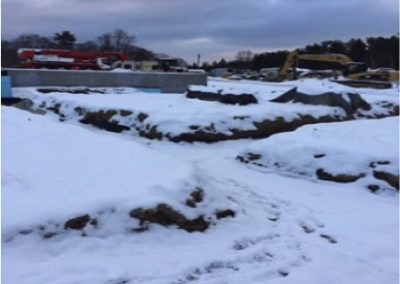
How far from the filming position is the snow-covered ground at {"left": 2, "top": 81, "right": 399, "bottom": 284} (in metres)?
3.69

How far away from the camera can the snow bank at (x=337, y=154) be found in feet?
21.9

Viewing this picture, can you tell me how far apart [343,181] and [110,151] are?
10.0ft

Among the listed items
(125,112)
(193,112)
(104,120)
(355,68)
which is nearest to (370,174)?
(193,112)

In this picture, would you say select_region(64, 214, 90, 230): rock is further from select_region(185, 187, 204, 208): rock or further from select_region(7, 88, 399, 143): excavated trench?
select_region(7, 88, 399, 143): excavated trench

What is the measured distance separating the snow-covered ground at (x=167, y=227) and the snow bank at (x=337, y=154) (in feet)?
0.54

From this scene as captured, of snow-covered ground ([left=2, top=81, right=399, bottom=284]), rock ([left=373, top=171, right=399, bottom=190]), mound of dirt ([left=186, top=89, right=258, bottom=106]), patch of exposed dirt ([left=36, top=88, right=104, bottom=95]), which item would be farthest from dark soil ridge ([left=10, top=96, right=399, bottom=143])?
rock ([left=373, top=171, right=399, bottom=190])

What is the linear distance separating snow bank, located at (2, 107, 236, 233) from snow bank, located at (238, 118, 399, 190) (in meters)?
2.14

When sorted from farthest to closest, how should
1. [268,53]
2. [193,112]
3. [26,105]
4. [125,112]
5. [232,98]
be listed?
[268,53] → [26,105] → [232,98] → [125,112] → [193,112]

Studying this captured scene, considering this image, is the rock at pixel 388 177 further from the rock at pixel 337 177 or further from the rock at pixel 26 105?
the rock at pixel 26 105

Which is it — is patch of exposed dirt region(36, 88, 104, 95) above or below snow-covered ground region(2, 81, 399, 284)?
above

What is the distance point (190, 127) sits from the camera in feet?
35.2

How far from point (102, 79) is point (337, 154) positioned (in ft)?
48.3

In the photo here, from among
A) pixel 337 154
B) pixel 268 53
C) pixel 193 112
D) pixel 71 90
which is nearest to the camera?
pixel 337 154

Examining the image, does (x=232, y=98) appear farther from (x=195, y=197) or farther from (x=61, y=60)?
(x=61, y=60)
